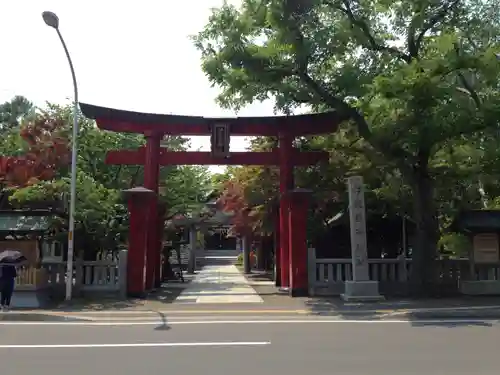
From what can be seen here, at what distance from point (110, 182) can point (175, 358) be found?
16185 millimetres

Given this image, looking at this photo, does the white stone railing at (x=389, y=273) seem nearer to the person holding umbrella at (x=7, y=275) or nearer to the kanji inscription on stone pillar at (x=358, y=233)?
the kanji inscription on stone pillar at (x=358, y=233)

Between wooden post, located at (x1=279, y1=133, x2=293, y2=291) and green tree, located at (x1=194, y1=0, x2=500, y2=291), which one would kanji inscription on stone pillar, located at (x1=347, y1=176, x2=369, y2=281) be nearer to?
green tree, located at (x1=194, y1=0, x2=500, y2=291)

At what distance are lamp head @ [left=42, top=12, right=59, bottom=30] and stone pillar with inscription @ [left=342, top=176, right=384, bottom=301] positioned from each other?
943 centimetres

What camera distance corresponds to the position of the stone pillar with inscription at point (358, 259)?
15953mm

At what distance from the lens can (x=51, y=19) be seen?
1588 centimetres

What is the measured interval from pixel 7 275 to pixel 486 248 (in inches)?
553

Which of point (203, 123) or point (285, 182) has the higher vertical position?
point (203, 123)

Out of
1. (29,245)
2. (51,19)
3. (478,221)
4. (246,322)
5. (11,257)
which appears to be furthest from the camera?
(478,221)

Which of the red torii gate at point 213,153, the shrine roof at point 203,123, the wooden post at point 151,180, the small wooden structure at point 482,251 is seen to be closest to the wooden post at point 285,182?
A: the red torii gate at point 213,153

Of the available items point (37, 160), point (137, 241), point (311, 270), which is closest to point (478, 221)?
point (311, 270)

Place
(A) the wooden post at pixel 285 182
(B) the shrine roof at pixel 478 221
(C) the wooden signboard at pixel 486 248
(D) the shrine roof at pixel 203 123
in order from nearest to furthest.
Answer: (B) the shrine roof at pixel 478 221, (C) the wooden signboard at pixel 486 248, (D) the shrine roof at pixel 203 123, (A) the wooden post at pixel 285 182

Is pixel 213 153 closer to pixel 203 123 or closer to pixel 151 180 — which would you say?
pixel 203 123

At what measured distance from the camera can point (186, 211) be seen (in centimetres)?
2677

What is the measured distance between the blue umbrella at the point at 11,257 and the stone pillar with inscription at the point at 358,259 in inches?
353
